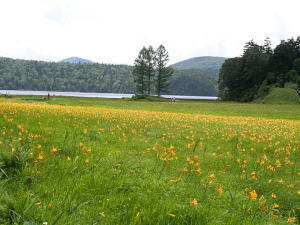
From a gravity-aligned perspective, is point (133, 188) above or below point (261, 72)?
below

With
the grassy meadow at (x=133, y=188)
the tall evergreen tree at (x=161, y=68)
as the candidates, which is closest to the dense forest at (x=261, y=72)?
the tall evergreen tree at (x=161, y=68)

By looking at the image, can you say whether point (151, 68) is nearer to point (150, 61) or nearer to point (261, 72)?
point (150, 61)

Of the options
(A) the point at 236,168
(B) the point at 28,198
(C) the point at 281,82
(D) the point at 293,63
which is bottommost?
(A) the point at 236,168

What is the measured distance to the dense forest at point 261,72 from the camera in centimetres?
8781

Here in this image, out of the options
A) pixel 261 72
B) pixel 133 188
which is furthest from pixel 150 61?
pixel 133 188

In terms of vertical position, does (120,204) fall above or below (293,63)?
below

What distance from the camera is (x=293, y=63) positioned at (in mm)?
90125

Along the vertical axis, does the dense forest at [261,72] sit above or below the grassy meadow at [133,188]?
above

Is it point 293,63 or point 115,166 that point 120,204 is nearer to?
point 115,166

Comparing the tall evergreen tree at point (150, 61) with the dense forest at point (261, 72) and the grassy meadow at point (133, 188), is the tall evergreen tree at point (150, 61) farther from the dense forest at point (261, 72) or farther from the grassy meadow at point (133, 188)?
the grassy meadow at point (133, 188)

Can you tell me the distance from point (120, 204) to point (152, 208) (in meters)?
0.56

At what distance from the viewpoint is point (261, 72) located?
96.6 meters

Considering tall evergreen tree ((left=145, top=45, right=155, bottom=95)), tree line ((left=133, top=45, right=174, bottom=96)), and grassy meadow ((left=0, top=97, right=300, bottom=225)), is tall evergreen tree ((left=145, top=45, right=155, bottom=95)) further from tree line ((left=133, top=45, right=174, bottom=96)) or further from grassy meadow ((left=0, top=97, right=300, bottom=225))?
grassy meadow ((left=0, top=97, right=300, bottom=225))

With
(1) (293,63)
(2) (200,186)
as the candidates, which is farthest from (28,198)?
(1) (293,63)
